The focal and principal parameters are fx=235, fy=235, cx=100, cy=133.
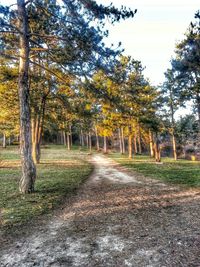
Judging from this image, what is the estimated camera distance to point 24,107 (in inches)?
400

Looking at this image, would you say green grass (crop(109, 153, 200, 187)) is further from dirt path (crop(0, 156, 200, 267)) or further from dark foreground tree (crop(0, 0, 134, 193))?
dark foreground tree (crop(0, 0, 134, 193))

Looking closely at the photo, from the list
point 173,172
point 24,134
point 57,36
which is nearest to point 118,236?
point 24,134

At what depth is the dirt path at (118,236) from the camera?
4.58 m

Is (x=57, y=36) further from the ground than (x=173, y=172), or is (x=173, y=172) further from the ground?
(x=57, y=36)

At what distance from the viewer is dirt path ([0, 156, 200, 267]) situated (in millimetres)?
4582

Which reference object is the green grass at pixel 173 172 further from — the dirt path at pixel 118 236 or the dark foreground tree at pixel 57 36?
the dark foreground tree at pixel 57 36

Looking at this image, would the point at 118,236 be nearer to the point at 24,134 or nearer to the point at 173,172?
the point at 24,134

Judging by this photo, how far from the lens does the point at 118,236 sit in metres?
5.70

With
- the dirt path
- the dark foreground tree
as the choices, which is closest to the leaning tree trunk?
the dark foreground tree

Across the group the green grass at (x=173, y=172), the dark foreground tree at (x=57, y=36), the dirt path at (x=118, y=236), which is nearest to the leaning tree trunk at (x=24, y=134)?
the dark foreground tree at (x=57, y=36)

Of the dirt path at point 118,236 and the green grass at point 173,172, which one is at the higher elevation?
the green grass at point 173,172

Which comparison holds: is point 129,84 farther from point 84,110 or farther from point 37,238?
point 37,238

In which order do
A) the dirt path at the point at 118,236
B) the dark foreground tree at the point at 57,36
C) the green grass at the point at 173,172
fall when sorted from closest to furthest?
1. the dirt path at the point at 118,236
2. the dark foreground tree at the point at 57,36
3. the green grass at the point at 173,172

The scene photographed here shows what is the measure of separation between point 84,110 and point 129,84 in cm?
517
